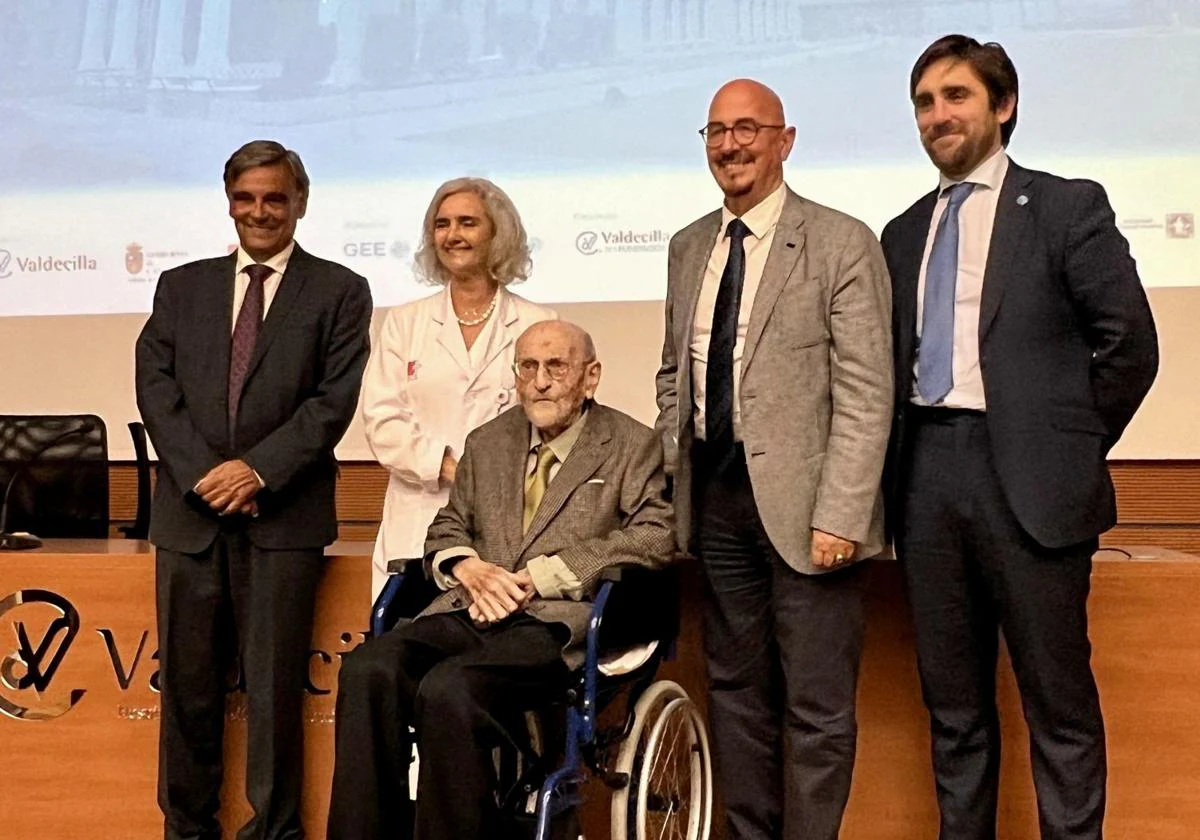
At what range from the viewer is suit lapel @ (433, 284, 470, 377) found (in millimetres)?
3201

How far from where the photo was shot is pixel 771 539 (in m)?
2.74

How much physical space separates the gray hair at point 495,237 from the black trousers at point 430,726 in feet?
3.01

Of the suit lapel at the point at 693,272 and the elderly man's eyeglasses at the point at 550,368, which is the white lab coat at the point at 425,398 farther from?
the suit lapel at the point at 693,272

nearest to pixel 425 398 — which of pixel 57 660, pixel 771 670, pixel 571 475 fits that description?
pixel 571 475

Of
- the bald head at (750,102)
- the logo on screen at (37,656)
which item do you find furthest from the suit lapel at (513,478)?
the logo on screen at (37,656)

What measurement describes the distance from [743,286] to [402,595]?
0.92m

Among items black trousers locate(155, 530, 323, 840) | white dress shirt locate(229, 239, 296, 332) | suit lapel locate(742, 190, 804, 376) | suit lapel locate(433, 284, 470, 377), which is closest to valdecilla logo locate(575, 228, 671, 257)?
suit lapel locate(433, 284, 470, 377)

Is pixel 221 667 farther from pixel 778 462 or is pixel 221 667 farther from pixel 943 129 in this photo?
pixel 943 129

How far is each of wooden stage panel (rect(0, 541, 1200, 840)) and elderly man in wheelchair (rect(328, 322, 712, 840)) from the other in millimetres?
451

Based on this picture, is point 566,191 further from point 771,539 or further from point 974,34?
point 771,539

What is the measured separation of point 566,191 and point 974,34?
1.25 m

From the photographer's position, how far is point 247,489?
3.05 m

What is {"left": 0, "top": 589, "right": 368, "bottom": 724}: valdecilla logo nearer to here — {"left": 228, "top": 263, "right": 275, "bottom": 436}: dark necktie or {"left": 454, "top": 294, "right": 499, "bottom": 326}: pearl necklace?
{"left": 228, "top": 263, "right": 275, "bottom": 436}: dark necktie

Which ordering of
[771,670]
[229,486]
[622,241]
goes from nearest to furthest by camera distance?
[771,670], [229,486], [622,241]
